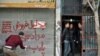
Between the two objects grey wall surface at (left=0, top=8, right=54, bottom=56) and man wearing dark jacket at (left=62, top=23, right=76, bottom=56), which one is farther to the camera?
man wearing dark jacket at (left=62, top=23, right=76, bottom=56)

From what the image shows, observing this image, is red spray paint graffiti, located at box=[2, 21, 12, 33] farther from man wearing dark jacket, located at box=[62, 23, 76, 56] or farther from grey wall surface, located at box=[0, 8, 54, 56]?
man wearing dark jacket, located at box=[62, 23, 76, 56]

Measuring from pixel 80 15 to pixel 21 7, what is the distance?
2681mm

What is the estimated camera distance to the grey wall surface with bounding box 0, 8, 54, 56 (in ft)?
59.6

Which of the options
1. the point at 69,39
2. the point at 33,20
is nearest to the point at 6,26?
the point at 33,20

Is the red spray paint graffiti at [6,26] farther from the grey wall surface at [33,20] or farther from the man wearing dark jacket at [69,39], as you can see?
the man wearing dark jacket at [69,39]

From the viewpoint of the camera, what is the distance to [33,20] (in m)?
18.2

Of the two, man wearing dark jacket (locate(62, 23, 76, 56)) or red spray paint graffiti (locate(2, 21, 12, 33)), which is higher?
red spray paint graffiti (locate(2, 21, 12, 33))

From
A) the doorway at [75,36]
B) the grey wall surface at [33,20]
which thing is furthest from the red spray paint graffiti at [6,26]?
the doorway at [75,36]

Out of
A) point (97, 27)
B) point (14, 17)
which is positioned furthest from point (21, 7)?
point (97, 27)

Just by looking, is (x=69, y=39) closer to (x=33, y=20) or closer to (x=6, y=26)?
(x=33, y=20)

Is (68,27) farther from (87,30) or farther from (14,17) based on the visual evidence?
(14,17)

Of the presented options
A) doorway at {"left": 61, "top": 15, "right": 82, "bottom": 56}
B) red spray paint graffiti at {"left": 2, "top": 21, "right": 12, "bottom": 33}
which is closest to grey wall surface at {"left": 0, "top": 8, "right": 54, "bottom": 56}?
red spray paint graffiti at {"left": 2, "top": 21, "right": 12, "bottom": 33}

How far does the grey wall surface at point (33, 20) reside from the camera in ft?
59.6

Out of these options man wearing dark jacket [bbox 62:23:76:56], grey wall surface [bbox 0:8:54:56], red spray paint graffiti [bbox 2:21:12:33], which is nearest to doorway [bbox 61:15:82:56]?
man wearing dark jacket [bbox 62:23:76:56]
